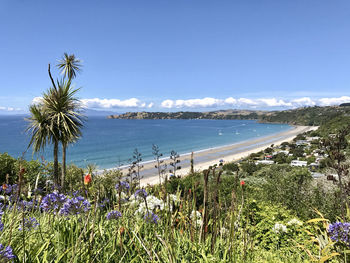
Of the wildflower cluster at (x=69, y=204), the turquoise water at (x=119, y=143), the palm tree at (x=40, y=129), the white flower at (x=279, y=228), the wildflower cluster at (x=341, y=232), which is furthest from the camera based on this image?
the turquoise water at (x=119, y=143)

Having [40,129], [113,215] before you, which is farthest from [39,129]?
[113,215]

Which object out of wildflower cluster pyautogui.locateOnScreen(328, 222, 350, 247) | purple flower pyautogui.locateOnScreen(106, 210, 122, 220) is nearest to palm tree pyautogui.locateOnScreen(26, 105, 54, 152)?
purple flower pyautogui.locateOnScreen(106, 210, 122, 220)

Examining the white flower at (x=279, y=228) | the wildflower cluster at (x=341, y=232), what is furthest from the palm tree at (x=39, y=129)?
the wildflower cluster at (x=341, y=232)

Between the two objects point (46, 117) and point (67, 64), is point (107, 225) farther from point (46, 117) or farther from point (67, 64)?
point (67, 64)

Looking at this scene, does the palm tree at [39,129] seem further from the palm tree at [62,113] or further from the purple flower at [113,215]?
the purple flower at [113,215]

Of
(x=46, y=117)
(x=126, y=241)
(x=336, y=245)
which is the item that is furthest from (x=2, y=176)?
(x=336, y=245)

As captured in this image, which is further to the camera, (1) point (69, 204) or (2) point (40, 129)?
(2) point (40, 129)

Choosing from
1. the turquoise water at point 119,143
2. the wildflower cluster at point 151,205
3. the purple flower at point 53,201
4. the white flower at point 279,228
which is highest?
the purple flower at point 53,201

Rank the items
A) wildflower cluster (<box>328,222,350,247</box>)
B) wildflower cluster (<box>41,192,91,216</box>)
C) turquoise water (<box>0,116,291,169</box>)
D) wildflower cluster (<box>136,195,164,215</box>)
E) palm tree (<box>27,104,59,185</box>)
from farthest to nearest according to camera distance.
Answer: turquoise water (<box>0,116,291,169</box>)
palm tree (<box>27,104,59,185</box>)
wildflower cluster (<box>136,195,164,215</box>)
wildflower cluster (<box>328,222,350,247</box>)
wildflower cluster (<box>41,192,91,216</box>)

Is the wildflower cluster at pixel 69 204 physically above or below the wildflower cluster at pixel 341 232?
above

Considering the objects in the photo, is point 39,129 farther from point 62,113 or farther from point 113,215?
point 113,215

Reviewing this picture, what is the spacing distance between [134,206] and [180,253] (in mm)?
→ 1306

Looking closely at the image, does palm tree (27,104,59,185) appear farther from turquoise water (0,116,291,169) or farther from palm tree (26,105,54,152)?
turquoise water (0,116,291,169)

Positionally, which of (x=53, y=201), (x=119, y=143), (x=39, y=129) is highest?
(x=39, y=129)
